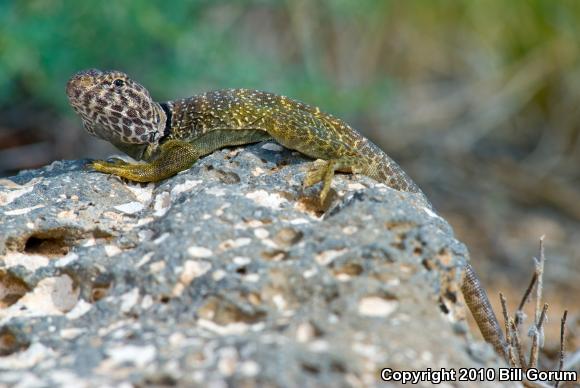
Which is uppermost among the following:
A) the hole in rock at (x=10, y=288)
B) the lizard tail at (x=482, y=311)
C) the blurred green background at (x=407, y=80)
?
the blurred green background at (x=407, y=80)

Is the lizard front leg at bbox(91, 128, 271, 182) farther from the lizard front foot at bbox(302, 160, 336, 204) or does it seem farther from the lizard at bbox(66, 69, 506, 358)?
the lizard front foot at bbox(302, 160, 336, 204)

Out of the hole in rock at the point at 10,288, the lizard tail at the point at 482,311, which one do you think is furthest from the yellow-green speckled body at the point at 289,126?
the hole in rock at the point at 10,288

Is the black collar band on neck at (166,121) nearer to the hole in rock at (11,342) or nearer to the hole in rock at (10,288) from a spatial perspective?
the hole in rock at (10,288)

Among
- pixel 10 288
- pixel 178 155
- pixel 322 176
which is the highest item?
pixel 178 155

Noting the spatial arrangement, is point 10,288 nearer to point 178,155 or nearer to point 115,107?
point 178,155

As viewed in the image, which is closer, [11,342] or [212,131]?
[11,342]

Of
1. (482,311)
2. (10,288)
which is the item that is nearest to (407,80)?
(482,311)
